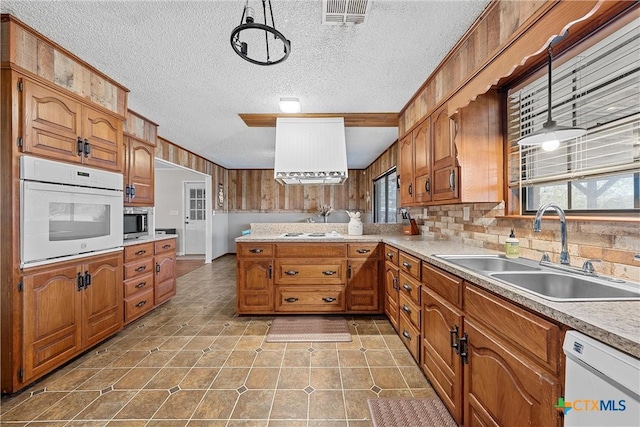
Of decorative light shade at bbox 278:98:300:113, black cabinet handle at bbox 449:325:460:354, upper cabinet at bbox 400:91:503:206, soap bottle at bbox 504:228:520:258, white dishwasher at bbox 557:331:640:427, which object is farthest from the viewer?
decorative light shade at bbox 278:98:300:113

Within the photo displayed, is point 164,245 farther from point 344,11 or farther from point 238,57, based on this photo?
point 344,11

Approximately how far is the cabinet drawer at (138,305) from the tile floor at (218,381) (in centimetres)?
14

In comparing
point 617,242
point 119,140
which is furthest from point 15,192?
point 617,242

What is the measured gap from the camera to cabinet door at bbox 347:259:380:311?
2.85 meters

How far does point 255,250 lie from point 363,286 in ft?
4.09

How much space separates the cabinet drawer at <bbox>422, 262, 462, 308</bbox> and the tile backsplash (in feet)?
1.99

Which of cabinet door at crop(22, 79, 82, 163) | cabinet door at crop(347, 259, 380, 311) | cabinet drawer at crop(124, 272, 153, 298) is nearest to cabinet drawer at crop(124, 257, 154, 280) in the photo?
cabinet drawer at crop(124, 272, 153, 298)

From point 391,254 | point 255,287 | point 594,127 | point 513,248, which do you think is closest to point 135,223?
point 255,287

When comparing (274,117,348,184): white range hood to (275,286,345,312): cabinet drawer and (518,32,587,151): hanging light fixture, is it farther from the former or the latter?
(518,32,587,151): hanging light fixture

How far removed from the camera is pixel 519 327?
961 millimetres

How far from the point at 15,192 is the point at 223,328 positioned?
74.7 inches

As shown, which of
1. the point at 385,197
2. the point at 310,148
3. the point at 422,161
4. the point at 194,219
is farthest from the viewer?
the point at 194,219

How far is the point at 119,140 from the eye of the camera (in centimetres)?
246

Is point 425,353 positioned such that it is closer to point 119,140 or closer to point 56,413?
point 56,413
